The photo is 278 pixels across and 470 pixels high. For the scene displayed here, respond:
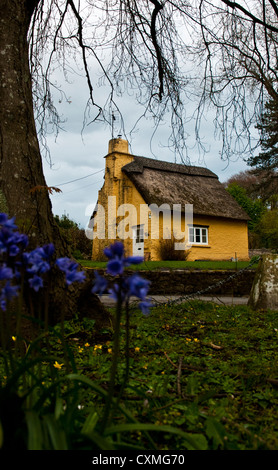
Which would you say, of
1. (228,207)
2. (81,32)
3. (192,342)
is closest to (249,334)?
(192,342)

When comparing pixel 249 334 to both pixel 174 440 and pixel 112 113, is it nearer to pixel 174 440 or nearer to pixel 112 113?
pixel 174 440

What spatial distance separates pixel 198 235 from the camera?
69.5 ft

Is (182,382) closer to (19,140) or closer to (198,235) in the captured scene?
(19,140)

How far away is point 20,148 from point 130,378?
91.6 inches

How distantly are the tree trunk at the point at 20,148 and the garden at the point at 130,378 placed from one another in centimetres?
80

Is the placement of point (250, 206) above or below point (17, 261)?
above

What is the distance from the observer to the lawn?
4.61 feet

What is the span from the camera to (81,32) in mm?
5258

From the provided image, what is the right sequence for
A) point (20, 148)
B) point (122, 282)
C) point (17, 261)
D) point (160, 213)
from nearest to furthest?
point (122, 282) → point (17, 261) → point (20, 148) → point (160, 213)

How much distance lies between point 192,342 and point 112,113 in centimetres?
343

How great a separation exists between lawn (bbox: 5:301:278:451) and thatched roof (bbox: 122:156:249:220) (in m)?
15.6

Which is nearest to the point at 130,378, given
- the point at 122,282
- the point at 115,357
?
the point at 115,357

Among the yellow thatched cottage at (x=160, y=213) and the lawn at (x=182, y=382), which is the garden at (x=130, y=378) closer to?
the lawn at (x=182, y=382)

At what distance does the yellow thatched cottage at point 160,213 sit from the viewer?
19.4 m
